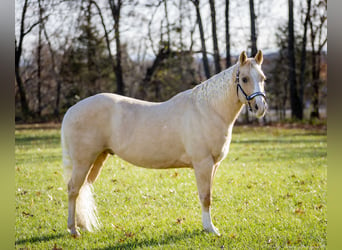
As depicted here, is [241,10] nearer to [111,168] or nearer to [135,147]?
[111,168]

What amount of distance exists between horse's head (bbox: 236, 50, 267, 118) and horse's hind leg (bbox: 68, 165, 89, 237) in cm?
202

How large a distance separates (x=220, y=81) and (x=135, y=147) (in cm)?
126

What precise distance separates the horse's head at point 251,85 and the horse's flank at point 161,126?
0.17 meters

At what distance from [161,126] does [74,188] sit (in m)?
1.26

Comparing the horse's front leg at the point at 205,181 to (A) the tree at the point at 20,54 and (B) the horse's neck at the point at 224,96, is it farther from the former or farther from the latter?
(A) the tree at the point at 20,54

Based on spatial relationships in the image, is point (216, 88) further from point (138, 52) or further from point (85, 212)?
point (138, 52)

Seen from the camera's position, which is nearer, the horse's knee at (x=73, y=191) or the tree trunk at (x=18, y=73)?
the horse's knee at (x=73, y=191)

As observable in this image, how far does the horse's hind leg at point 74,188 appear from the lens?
4426mm

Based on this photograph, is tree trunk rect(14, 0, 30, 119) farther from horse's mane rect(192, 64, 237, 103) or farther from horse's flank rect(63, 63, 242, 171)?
horse's mane rect(192, 64, 237, 103)

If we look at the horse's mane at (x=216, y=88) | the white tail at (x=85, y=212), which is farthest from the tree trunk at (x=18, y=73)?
the horse's mane at (x=216, y=88)

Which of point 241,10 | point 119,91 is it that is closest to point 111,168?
point 119,91

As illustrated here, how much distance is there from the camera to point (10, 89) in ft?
5.22

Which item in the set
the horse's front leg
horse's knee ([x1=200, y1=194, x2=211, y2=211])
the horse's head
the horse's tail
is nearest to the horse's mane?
the horse's head

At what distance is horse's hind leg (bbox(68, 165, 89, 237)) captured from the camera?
443cm
